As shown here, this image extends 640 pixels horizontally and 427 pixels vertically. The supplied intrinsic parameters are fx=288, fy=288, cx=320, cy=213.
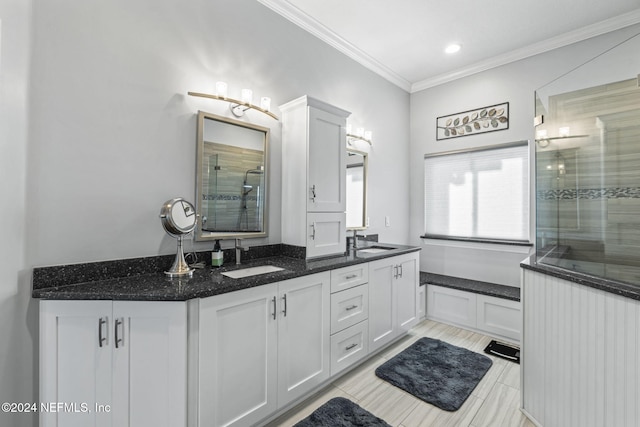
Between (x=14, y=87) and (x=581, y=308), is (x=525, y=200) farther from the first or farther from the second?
(x=14, y=87)

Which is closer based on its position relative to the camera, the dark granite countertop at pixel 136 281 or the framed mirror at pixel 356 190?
the dark granite countertop at pixel 136 281

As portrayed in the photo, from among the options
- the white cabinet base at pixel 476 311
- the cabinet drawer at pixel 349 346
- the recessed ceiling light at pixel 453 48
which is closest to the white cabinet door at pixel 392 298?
the cabinet drawer at pixel 349 346

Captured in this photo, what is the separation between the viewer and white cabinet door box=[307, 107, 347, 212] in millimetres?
2371

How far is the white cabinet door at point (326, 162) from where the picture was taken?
2371 millimetres

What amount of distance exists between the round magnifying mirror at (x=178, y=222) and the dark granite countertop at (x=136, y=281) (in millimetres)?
68

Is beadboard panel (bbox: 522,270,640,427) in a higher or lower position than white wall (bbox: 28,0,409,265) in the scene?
lower

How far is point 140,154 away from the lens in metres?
1.76

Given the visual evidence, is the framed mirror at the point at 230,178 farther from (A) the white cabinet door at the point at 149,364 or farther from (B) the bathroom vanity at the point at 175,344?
(A) the white cabinet door at the point at 149,364

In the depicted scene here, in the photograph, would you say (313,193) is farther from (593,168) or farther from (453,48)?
(453,48)

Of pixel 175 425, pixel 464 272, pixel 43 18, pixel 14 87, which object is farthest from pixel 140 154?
pixel 464 272

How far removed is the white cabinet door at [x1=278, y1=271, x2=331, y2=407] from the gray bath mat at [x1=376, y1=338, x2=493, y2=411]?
643mm

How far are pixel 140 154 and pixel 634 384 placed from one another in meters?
2.75

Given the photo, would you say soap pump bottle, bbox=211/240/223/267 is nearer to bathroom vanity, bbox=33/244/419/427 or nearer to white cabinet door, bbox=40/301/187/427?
bathroom vanity, bbox=33/244/419/427

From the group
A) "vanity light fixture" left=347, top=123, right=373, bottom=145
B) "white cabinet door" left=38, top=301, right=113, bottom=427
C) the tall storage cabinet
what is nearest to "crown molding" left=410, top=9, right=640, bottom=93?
"vanity light fixture" left=347, top=123, right=373, bottom=145
